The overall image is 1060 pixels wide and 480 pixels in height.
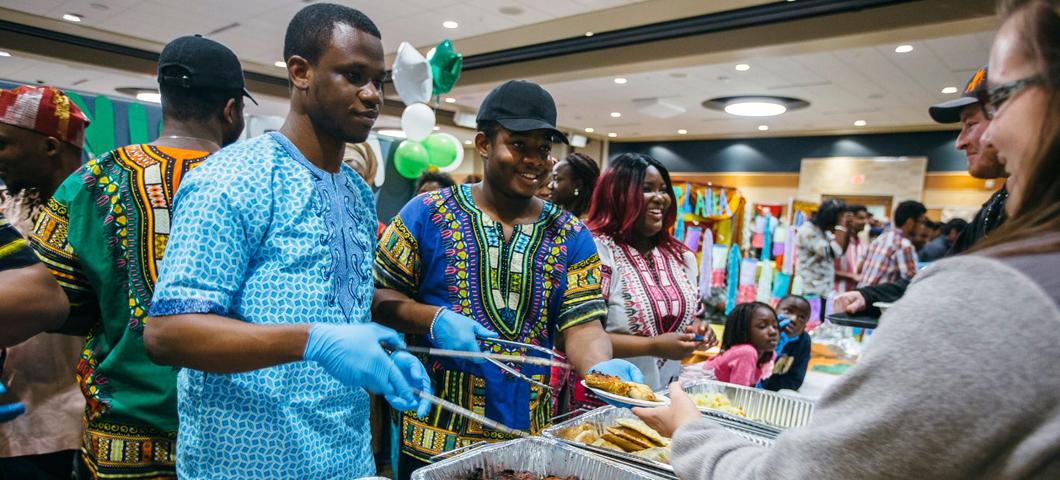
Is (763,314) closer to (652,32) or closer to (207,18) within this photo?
(652,32)

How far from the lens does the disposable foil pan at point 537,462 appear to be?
131cm

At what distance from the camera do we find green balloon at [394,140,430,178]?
469cm

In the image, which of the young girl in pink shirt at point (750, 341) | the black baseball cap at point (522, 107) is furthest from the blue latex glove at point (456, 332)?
the young girl in pink shirt at point (750, 341)

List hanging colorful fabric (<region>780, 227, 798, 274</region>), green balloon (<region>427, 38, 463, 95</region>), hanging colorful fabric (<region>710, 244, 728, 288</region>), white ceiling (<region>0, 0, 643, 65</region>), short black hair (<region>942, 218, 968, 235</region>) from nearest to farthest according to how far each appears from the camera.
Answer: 1. green balloon (<region>427, 38, 463, 95</region>)
2. white ceiling (<region>0, 0, 643, 65</region>)
3. hanging colorful fabric (<region>710, 244, 728, 288</region>)
4. short black hair (<region>942, 218, 968, 235</region>)
5. hanging colorful fabric (<region>780, 227, 798, 274</region>)

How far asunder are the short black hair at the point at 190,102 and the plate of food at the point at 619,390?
1.12 meters

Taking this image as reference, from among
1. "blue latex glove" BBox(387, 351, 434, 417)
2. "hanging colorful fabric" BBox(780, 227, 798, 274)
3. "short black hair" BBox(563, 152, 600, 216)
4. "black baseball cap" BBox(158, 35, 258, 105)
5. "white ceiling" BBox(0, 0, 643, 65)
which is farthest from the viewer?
"hanging colorful fabric" BBox(780, 227, 798, 274)

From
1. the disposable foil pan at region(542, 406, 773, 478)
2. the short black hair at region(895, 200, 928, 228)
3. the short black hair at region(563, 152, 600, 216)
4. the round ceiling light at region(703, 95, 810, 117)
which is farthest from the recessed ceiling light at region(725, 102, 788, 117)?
the disposable foil pan at region(542, 406, 773, 478)

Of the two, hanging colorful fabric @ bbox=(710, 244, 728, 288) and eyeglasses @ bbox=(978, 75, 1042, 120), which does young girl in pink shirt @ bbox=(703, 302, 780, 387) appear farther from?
hanging colorful fabric @ bbox=(710, 244, 728, 288)

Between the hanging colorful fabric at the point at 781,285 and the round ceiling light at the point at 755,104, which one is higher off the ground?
the round ceiling light at the point at 755,104

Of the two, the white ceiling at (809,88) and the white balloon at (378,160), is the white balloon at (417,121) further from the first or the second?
the white ceiling at (809,88)

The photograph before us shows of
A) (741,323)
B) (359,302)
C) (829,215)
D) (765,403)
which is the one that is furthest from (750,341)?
(829,215)

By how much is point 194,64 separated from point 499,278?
0.88m

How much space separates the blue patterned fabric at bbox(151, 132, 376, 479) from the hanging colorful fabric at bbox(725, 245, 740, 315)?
7210 mm

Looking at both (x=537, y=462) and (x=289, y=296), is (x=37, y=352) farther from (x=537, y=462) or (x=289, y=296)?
(x=537, y=462)
